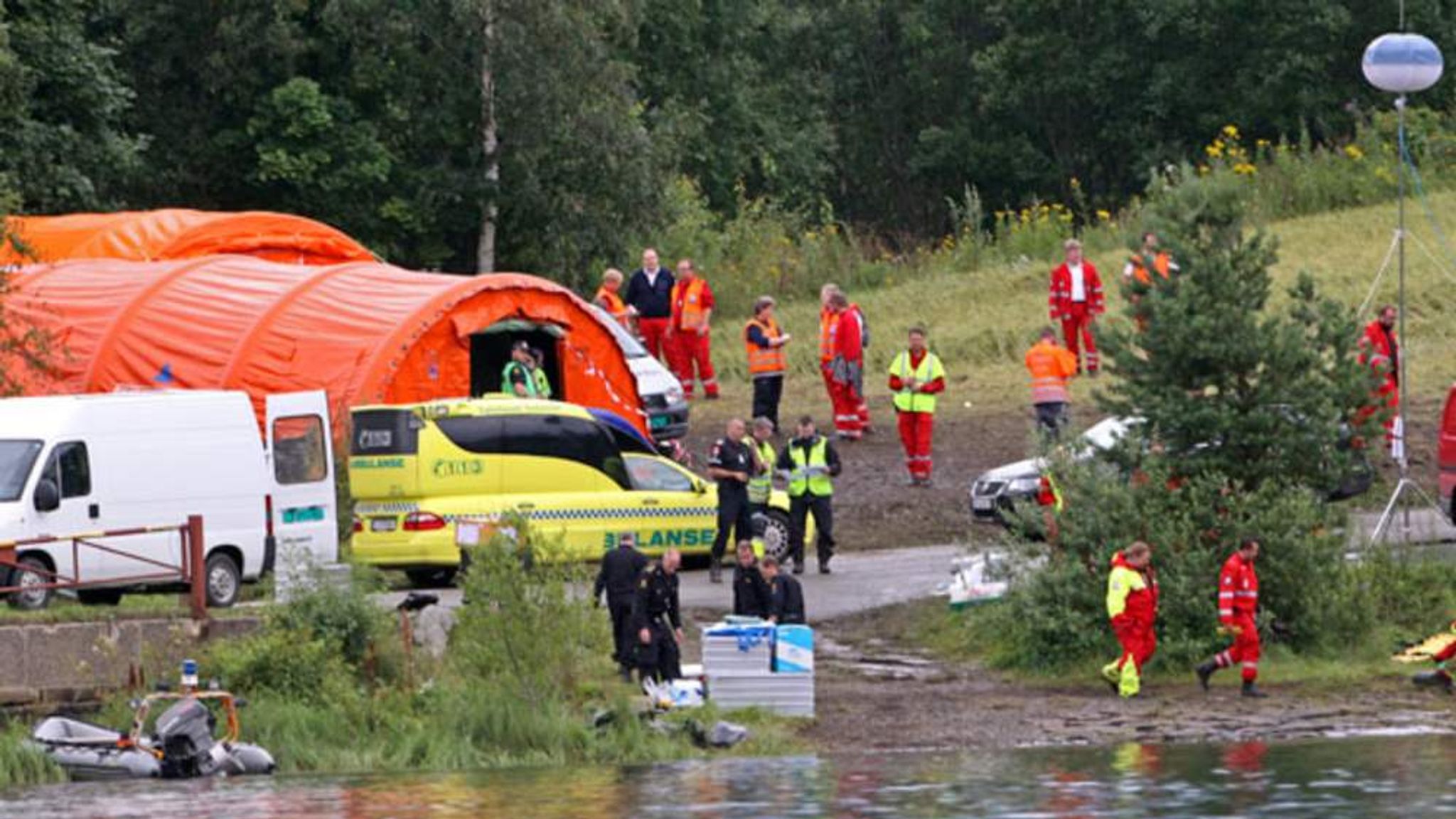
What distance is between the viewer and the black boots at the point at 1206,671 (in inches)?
1091

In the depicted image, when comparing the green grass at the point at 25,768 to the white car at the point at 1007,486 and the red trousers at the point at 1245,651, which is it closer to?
the red trousers at the point at 1245,651

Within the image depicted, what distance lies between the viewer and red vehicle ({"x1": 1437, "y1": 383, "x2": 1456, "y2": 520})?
3253cm

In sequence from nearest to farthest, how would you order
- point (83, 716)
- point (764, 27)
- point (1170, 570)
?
point (83, 716) → point (1170, 570) → point (764, 27)

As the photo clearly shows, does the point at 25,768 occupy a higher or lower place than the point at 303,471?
lower

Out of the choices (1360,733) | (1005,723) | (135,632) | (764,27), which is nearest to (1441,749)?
(1360,733)

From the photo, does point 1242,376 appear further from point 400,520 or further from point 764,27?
point 764,27

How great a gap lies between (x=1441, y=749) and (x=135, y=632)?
10340 mm

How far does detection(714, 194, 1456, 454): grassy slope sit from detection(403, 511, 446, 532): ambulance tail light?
12.2 m

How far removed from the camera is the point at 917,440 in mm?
37406


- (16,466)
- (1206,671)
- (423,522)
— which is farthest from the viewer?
(423,522)

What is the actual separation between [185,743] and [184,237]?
17207mm

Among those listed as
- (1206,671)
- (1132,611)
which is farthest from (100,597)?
(1206,671)

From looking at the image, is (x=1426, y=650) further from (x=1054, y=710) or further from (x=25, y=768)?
(x=25, y=768)

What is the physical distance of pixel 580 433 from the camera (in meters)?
32.6
